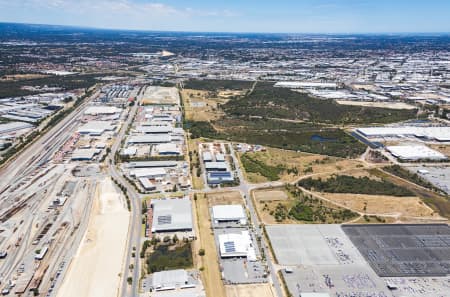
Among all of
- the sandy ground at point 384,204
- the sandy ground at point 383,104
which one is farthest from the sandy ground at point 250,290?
the sandy ground at point 383,104

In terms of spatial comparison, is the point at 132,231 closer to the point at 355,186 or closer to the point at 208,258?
the point at 208,258

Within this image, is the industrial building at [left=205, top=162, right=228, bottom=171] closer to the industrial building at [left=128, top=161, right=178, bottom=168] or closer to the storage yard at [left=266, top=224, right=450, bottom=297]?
the industrial building at [left=128, top=161, right=178, bottom=168]

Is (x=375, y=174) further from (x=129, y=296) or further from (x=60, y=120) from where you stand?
(x=60, y=120)

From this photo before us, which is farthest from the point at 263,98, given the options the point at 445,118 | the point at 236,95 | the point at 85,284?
the point at 85,284

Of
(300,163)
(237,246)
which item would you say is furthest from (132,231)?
(300,163)

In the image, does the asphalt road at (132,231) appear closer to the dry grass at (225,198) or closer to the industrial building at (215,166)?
the dry grass at (225,198)

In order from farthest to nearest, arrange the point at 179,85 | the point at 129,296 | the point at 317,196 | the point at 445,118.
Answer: the point at 179,85, the point at 445,118, the point at 317,196, the point at 129,296
